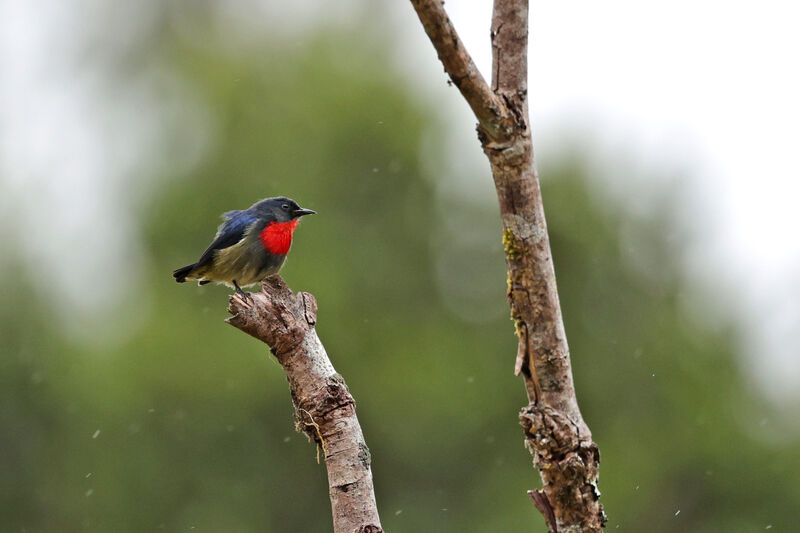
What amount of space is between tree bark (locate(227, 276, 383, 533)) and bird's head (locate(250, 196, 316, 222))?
9.38 feet

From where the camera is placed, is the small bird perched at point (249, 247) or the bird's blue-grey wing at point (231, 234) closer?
the small bird perched at point (249, 247)

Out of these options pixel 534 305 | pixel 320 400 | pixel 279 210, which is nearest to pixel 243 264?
pixel 279 210

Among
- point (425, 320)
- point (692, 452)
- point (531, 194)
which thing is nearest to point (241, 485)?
point (425, 320)

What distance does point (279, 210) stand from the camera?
25.4 ft

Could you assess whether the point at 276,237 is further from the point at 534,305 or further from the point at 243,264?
the point at 534,305

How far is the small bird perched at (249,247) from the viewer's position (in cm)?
737

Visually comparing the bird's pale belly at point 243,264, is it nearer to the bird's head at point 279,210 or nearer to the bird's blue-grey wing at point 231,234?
the bird's blue-grey wing at point 231,234

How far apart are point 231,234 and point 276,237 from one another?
33cm

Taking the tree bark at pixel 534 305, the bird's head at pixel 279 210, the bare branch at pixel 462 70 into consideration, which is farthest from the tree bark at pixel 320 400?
the bird's head at pixel 279 210

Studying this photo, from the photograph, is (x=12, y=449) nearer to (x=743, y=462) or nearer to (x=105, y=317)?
(x=105, y=317)

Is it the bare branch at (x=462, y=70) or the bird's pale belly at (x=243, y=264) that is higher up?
the bird's pale belly at (x=243, y=264)

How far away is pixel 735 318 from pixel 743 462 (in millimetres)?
2565

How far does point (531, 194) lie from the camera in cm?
433

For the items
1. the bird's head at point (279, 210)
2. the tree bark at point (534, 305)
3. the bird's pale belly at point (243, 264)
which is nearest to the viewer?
the tree bark at point (534, 305)
